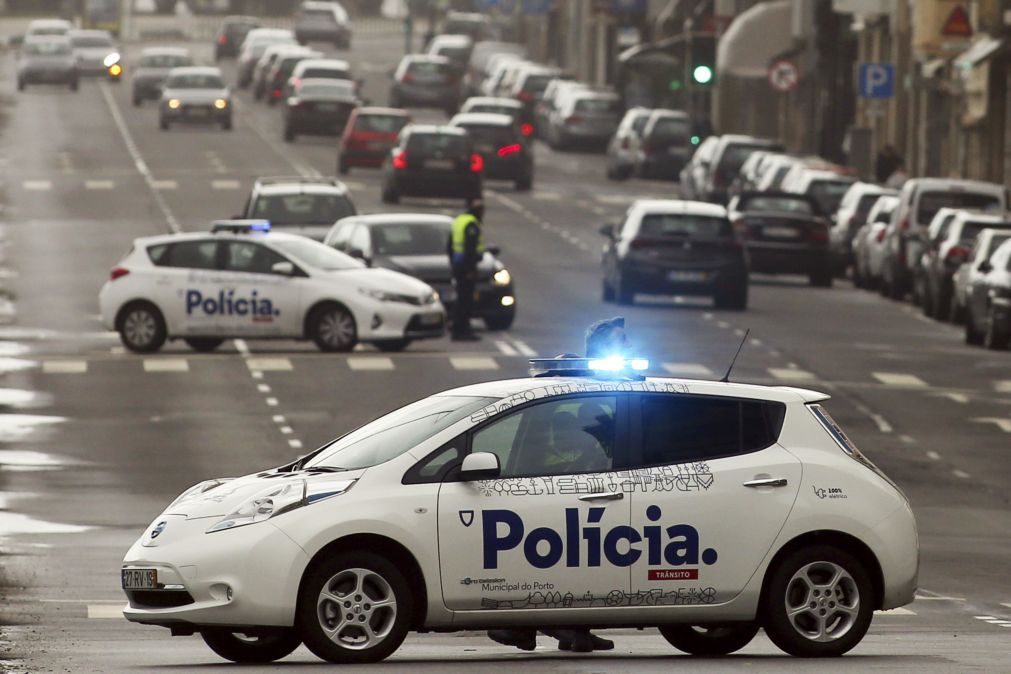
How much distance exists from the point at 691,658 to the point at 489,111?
199ft

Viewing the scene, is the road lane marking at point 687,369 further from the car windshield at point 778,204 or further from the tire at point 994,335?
the car windshield at point 778,204

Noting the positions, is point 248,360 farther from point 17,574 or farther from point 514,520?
point 514,520

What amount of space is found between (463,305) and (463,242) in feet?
2.68

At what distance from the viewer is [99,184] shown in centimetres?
6116

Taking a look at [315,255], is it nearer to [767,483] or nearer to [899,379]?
[899,379]

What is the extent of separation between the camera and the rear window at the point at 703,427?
13.3m

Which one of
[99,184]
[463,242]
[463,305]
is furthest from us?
[99,184]

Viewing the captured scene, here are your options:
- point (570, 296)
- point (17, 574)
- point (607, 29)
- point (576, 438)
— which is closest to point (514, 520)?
point (576, 438)

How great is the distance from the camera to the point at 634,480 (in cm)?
1314

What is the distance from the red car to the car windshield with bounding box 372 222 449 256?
28.0 m

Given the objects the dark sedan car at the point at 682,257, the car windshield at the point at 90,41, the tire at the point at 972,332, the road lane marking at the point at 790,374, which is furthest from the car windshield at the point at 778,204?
the car windshield at the point at 90,41

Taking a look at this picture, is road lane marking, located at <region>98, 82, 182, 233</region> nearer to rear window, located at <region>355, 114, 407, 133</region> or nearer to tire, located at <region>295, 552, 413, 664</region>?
rear window, located at <region>355, 114, 407, 133</region>

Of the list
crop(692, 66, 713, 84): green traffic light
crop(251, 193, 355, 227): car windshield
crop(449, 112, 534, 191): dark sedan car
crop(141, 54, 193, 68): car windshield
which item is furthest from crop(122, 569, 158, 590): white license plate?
crop(141, 54, 193, 68): car windshield

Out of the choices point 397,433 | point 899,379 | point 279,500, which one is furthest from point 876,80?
point 279,500
